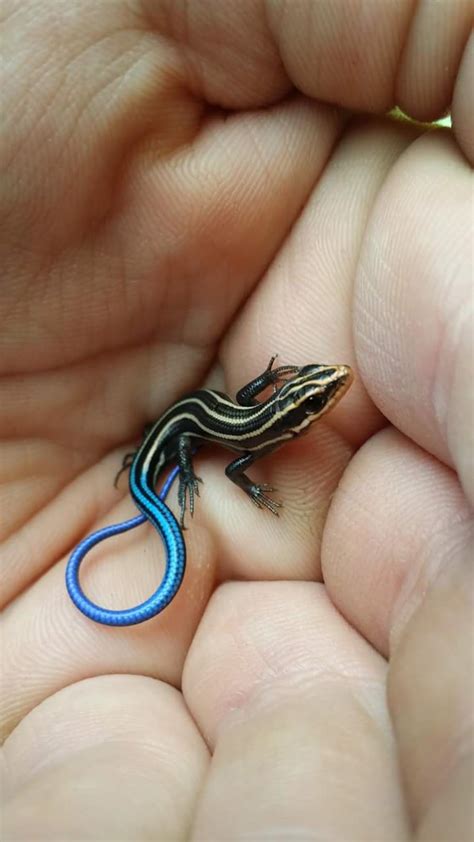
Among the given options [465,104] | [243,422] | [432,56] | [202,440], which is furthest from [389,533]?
[432,56]

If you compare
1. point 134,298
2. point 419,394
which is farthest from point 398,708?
point 134,298

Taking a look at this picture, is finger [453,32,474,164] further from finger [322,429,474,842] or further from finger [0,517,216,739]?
finger [0,517,216,739]

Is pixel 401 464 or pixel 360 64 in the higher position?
pixel 360 64

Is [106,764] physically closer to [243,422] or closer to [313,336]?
[243,422]

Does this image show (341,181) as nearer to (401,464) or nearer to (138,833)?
(401,464)

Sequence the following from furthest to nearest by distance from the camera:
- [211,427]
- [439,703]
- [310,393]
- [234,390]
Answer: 1. [234,390]
2. [211,427]
3. [310,393]
4. [439,703]

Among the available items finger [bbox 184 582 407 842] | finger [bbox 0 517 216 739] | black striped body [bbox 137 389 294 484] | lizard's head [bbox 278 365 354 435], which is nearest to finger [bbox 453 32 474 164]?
lizard's head [bbox 278 365 354 435]
